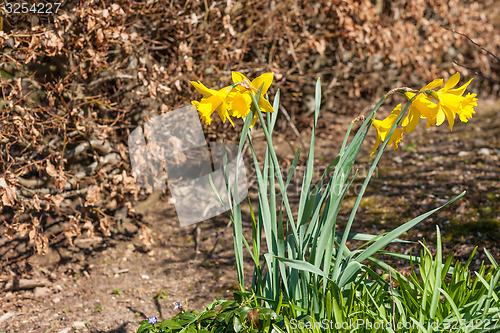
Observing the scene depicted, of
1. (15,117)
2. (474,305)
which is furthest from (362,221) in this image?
(15,117)

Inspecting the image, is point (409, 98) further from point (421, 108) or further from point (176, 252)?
point (176, 252)

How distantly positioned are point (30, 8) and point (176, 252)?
6.34 feet

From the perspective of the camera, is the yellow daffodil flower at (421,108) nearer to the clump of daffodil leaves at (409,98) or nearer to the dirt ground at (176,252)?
the clump of daffodil leaves at (409,98)

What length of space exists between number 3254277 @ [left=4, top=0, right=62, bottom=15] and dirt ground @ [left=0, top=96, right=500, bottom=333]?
1.59m

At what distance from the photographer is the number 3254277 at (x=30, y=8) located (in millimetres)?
2771

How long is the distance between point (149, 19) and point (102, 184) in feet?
4.63

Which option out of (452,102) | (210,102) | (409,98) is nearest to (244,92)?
(210,102)

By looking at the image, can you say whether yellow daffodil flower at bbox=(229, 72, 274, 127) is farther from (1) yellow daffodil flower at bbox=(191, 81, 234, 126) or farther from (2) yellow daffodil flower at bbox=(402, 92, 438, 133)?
(2) yellow daffodil flower at bbox=(402, 92, 438, 133)

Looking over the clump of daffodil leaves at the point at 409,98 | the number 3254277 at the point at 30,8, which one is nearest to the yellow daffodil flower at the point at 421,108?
the clump of daffodil leaves at the point at 409,98

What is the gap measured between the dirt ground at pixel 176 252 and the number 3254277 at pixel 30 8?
1.59 meters

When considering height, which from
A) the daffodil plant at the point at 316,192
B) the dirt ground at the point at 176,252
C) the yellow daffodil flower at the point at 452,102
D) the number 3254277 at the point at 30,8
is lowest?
the dirt ground at the point at 176,252

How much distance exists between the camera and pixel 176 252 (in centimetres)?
334

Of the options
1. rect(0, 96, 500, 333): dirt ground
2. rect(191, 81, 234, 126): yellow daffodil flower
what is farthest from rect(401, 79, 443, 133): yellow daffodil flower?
rect(0, 96, 500, 333): dirt ground

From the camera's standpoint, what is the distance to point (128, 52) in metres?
3.10
